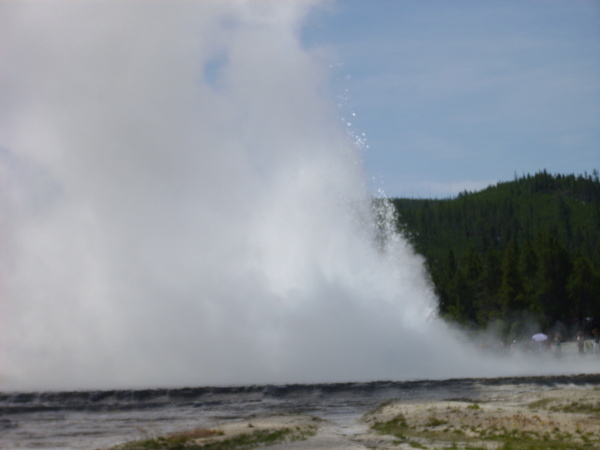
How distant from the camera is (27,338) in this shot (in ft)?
126

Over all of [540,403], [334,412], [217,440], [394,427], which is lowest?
[217,440]

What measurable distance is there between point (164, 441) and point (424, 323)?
22.3 m

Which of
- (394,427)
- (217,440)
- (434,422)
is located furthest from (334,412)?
(217,440)

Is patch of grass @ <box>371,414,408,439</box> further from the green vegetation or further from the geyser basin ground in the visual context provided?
the green vegetation

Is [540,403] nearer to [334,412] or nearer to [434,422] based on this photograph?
[434,422]

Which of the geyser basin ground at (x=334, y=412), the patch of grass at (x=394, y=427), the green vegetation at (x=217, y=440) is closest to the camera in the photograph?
the green vegetation at (x=217, y=440)

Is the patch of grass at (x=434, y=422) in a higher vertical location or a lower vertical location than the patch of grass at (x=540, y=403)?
lower

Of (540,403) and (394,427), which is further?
(540,403)

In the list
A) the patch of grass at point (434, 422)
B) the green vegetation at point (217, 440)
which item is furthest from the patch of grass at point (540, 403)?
the green vegetation at point (217, 440)

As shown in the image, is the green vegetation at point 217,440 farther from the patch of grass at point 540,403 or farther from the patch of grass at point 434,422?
the patch of grass at point 540,403

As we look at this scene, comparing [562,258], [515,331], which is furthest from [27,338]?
[562,258]

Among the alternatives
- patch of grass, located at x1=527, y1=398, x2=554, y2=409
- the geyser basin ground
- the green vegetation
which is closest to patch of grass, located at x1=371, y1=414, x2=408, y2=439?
the geyser basin ground

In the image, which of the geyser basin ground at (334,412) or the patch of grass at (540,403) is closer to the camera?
the geyser basin ground at (334,412)

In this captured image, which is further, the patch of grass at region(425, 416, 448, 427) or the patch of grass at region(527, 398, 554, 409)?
the patch of grass at region(527, 398, 554, 409)
